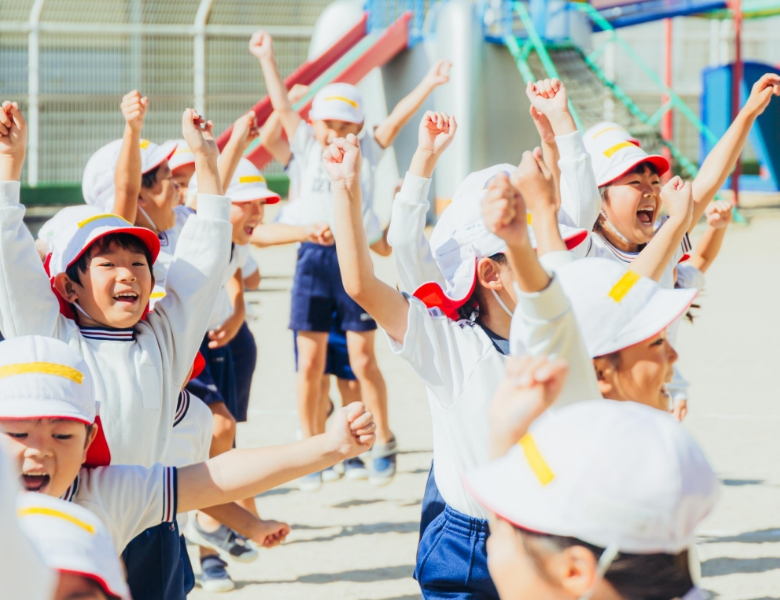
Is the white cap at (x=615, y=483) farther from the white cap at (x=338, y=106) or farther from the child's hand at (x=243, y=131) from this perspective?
the white cap at (x=338, y=106)

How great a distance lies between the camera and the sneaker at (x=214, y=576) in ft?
14.2

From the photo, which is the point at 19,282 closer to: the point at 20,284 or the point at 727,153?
the point at 20,284

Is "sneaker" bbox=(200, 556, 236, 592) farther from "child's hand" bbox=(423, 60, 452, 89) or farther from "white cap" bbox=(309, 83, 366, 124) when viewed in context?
"white cap" bbox=(309, 83, 366, 124)

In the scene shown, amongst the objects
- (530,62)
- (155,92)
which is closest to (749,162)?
(530,62)

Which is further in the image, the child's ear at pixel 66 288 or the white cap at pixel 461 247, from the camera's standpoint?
the child's ear at pixel 66 288

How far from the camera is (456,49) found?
16.0 metres

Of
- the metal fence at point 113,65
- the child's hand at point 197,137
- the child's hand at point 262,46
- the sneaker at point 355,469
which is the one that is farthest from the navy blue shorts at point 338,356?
the metal fence at point 113,65

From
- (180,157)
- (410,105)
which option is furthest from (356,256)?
(410,105)

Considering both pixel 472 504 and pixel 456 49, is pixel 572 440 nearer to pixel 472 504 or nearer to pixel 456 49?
pixel 472 504

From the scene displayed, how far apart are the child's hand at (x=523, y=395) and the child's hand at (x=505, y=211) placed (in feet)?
0.83

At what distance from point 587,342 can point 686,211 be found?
971mm

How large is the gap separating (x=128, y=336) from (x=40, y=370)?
2.50 ft

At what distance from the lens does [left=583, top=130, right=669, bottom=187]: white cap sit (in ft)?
13.1

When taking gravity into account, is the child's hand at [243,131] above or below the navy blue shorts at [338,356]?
above
